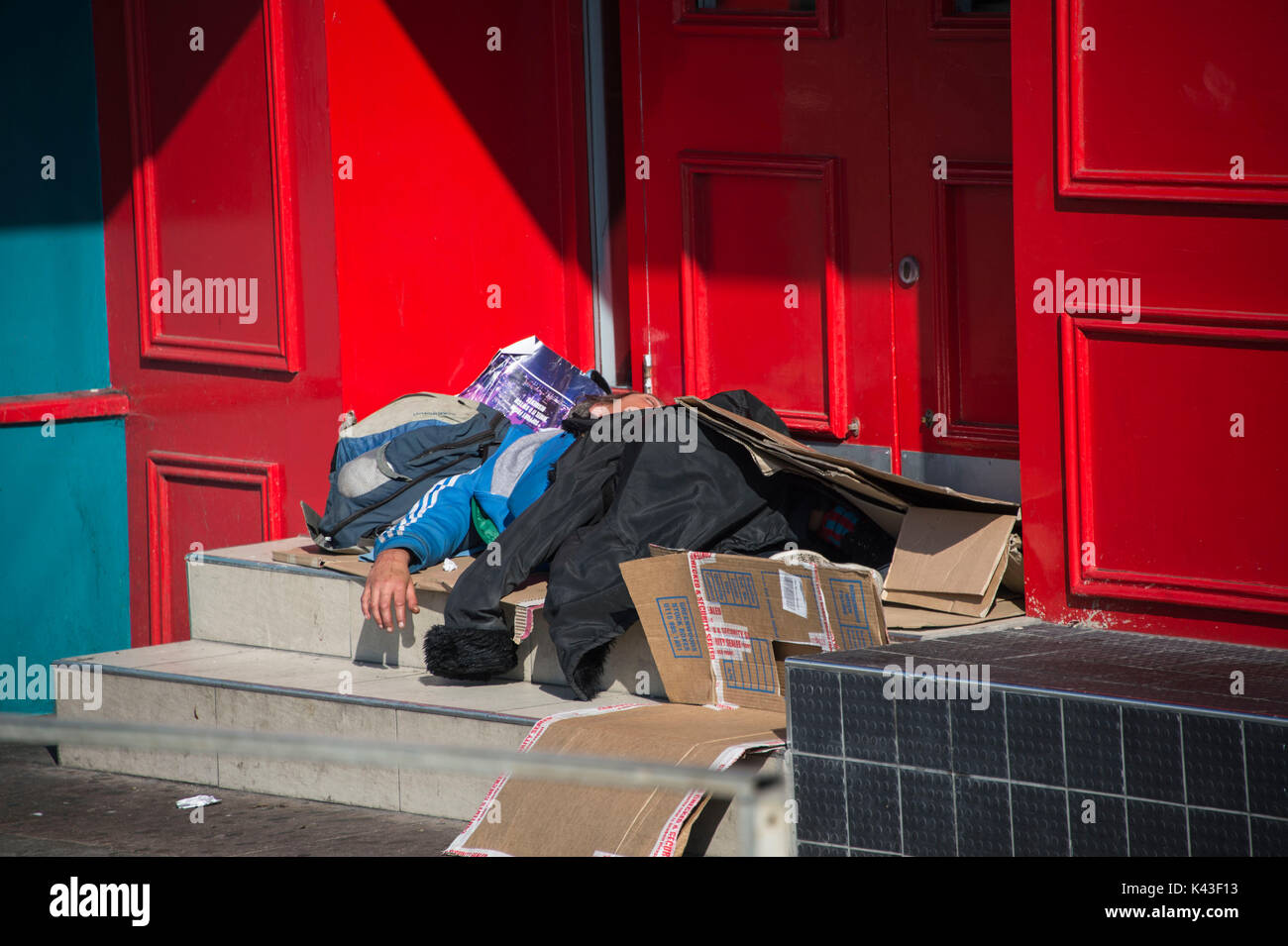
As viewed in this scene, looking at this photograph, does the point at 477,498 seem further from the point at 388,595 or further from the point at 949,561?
the point at 949,561

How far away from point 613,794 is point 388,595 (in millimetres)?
1111

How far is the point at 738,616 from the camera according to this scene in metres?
4.43

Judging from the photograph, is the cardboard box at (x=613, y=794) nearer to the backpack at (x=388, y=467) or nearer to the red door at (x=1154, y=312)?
the red door at (x=1154, y=312)

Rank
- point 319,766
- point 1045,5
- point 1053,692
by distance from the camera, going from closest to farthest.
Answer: point 1053,692 → point 1045,5 → point 319,766

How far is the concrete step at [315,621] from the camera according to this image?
4.82 meters

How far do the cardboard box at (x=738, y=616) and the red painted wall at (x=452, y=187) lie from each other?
6.44 feet

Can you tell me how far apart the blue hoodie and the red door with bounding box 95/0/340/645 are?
34.9 inches

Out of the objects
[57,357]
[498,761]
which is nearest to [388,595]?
[57,357]

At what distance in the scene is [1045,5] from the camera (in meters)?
4.23

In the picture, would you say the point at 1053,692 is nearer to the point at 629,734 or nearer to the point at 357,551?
the point at 629,734
